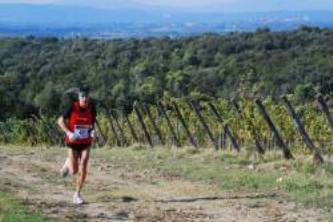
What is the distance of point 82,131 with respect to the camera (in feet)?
39.1

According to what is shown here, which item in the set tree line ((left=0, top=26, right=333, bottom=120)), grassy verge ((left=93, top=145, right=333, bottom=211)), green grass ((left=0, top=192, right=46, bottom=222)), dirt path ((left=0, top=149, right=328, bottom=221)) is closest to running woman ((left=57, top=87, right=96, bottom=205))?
dirt path ((left=0, top=149, right=328, bottom=221))

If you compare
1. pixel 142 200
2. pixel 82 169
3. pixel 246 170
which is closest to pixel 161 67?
pixel 246 170

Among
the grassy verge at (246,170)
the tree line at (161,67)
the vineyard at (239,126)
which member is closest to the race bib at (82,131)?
the grassy verge at (246,170)

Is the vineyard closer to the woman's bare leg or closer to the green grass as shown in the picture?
the woman's bare leg

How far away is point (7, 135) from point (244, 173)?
38548 mm

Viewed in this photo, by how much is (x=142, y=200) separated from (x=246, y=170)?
4091 mm

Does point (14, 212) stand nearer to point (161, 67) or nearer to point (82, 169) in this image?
point (82, 169)

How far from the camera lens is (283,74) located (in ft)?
187

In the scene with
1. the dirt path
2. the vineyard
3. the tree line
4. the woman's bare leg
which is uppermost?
the woman's bare leg

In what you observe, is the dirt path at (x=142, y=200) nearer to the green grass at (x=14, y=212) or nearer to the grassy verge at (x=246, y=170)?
the green grass at (x=14, y=212)

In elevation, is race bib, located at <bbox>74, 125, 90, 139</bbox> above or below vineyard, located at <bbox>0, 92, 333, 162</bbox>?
above

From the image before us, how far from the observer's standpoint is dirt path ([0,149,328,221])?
34.9 ft

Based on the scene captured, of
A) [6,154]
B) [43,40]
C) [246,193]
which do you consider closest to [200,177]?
[246,193]

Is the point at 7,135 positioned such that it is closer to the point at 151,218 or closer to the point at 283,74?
the point at 283,74
